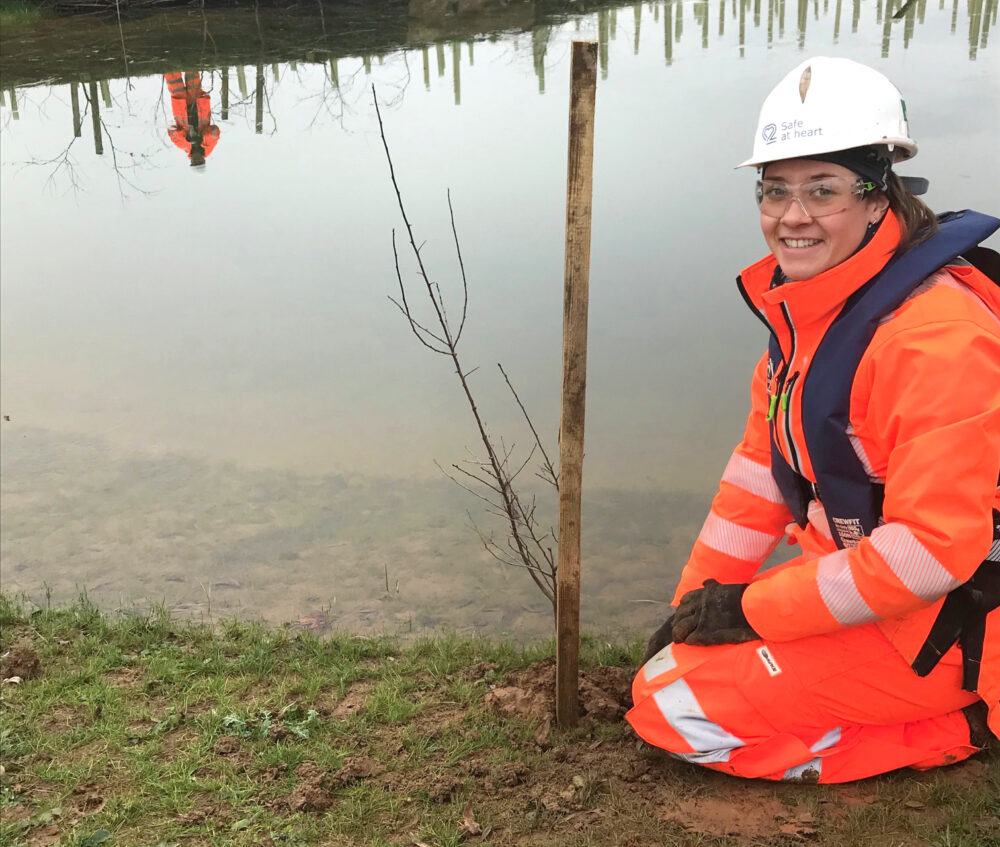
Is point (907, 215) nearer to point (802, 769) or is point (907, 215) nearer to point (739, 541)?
point (739, 541)

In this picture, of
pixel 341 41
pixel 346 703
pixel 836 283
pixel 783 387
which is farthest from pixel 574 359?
pixel 341 41

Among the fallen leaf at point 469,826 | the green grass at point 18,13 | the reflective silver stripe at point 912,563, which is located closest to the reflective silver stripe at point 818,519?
the reflective silver stripe at point 912,563

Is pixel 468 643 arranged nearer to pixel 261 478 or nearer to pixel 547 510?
pixel 547 510

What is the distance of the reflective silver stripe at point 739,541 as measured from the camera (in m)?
3.33

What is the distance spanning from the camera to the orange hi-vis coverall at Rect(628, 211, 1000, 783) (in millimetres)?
2395

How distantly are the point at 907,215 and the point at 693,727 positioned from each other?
169cm

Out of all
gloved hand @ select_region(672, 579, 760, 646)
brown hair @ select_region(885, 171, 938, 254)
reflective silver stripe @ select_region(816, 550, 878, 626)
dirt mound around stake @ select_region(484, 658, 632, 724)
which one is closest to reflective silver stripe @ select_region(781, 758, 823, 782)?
gloved hand @ select_region(672, 579, 760, 646)

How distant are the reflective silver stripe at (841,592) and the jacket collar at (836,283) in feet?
2.28

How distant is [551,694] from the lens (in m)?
3.63

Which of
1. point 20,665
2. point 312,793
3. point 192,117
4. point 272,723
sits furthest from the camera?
point 192,117

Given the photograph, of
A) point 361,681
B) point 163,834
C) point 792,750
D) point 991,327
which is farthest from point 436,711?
point 991,327

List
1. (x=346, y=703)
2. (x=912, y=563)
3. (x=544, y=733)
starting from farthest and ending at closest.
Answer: (x=346, y=703) → (x=544, y=733) → (x=912, y=563)

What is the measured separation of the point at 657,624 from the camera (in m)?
4.61

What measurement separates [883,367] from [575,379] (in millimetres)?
905
